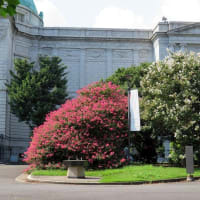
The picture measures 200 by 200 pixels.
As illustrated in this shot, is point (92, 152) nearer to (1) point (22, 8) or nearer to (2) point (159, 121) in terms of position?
(2) point (159, 121)

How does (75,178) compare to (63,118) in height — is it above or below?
below

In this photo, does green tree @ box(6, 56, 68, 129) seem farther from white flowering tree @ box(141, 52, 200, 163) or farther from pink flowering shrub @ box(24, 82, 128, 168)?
white flowering tree @ box(141, 52, 200, 163)

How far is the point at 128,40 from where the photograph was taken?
1793 inches

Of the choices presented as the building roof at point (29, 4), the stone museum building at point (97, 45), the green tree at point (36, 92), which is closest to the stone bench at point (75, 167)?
the green tree at point (36, 92)

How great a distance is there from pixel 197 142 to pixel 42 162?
32.6 ft

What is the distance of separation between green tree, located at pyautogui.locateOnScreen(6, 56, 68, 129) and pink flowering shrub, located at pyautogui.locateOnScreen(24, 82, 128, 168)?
11.6 metres

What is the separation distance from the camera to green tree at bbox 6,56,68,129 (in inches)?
1284

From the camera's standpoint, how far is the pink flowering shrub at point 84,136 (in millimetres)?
19578

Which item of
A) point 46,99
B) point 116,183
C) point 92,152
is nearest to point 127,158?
point 92,152

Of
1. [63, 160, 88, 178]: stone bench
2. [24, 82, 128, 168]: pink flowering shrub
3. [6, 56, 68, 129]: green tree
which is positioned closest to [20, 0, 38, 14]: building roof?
[6, 56, 68, 129]: green tree

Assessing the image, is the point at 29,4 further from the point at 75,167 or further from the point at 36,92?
the point at 75,167

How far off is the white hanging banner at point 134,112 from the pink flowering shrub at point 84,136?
4.80 feet

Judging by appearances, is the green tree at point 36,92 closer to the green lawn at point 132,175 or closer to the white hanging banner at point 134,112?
the white hanging banner at point 134,112

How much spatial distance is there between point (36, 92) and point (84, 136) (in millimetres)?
14340
